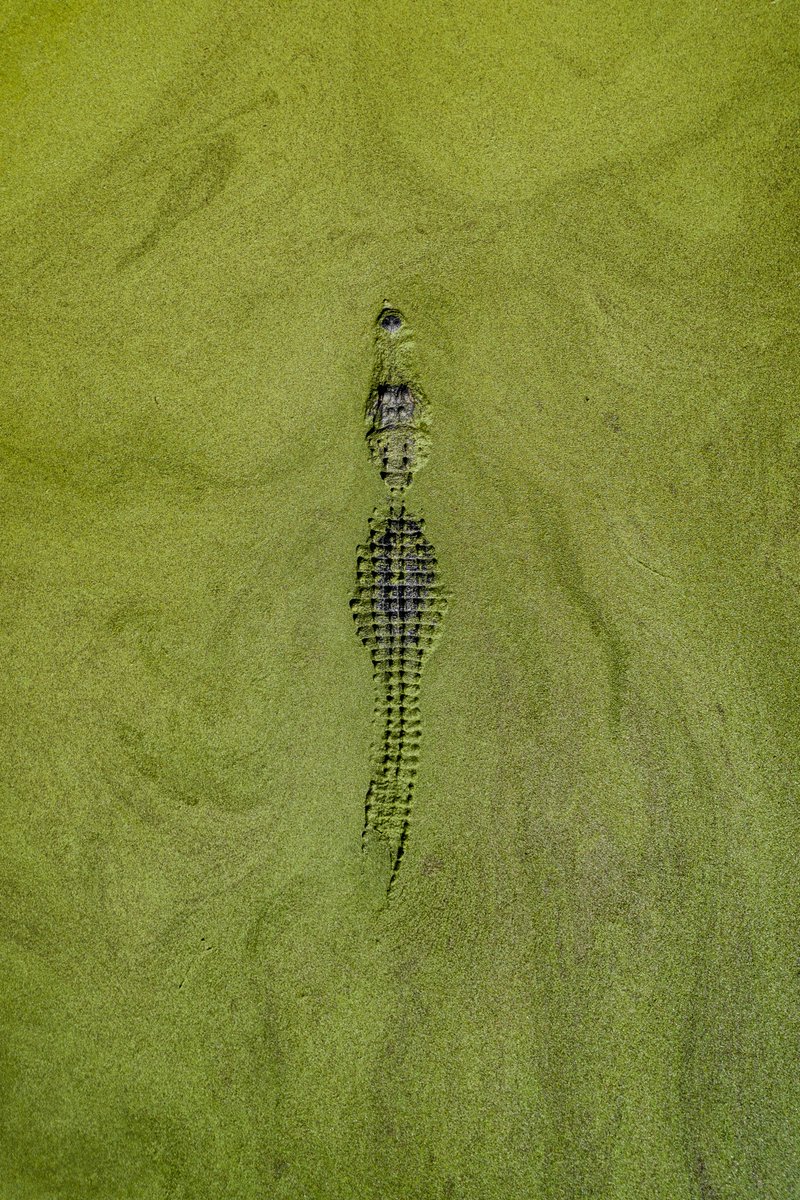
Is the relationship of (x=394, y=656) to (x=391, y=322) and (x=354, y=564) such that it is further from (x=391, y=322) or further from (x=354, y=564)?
(x=391, y=322)

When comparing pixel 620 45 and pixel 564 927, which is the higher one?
pixel 620 45

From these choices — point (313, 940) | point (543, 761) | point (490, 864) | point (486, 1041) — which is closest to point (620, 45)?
point (543, 761)

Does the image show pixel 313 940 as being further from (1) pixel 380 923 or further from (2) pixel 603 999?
(2) pixel 603 999

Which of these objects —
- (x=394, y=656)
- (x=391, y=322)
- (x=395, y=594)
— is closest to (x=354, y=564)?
(x=395, y=594)

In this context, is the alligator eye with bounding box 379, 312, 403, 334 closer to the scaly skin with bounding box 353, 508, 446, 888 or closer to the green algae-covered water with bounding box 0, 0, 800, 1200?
the green algae-covered water with bounding box 0, 0, 800, 1200

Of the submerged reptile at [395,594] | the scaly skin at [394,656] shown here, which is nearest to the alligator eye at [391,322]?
the submerged reptile at [395,594]

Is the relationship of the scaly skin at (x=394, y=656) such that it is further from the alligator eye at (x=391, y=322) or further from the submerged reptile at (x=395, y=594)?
the alligator eye at (x=391, y=322)
